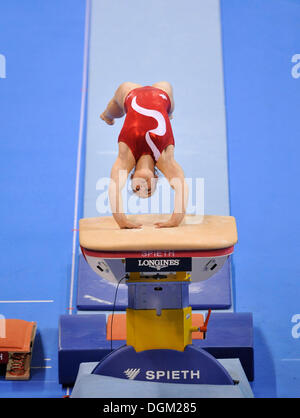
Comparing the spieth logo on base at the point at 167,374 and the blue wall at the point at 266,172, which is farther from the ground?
the blue wall at the point at 266,172

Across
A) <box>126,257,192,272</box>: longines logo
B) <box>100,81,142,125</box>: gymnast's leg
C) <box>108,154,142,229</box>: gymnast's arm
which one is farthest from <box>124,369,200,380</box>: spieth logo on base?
<box>100,81,142,125</box>: gymnast's leg

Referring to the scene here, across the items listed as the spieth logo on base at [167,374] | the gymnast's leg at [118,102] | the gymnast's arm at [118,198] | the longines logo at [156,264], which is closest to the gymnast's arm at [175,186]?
the gymnast's arm at [118,198]

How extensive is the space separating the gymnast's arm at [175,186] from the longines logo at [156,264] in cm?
38

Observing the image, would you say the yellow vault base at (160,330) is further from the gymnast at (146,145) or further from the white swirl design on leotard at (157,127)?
the white swirl design on leotard at (157,127)

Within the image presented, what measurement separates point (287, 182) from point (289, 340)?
56.8 inches

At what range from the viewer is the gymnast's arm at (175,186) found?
274 centimetres

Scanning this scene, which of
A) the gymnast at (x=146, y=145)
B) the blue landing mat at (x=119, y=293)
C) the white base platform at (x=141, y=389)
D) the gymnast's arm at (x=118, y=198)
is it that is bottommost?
the white base platform at (x=141, y=389)

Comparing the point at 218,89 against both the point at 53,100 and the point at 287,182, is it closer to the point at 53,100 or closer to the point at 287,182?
the point at 287,182

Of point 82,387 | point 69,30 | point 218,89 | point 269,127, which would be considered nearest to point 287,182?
point 269,127

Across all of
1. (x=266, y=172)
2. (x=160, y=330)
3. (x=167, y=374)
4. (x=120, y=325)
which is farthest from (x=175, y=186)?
(x=266, y=172)

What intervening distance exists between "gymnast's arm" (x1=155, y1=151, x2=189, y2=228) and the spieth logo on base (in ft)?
2.35

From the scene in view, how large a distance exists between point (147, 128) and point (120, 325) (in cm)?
148

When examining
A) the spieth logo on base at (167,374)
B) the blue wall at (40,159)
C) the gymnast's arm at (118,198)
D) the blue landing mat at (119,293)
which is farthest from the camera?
the blue wall at (40,159)

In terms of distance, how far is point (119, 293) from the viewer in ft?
13.4
